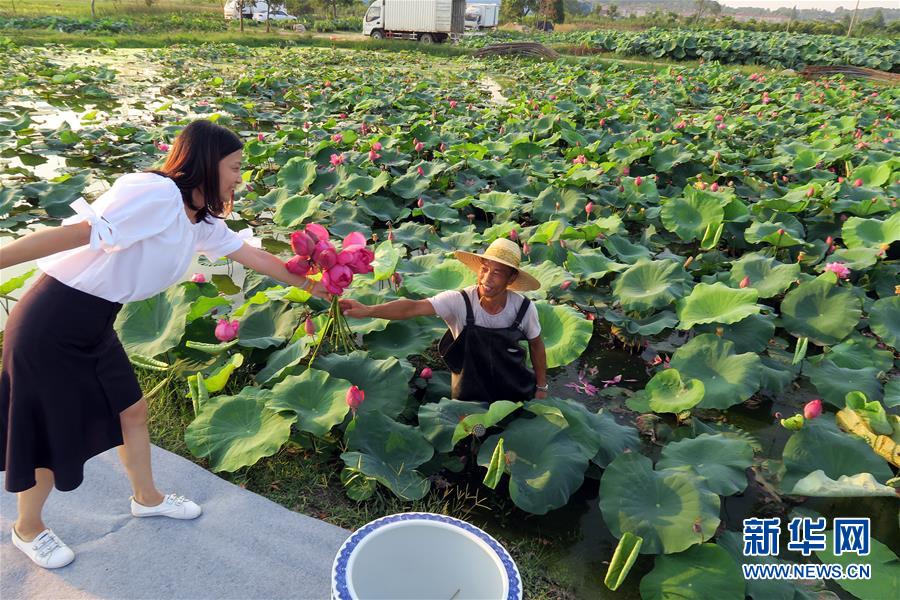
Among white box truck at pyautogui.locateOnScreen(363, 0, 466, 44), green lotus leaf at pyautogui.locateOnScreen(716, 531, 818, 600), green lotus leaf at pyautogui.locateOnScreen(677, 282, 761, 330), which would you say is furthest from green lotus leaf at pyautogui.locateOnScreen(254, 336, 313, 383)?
white box truck at pyautogui.locateOnScreen(363, 0, 466, 44)

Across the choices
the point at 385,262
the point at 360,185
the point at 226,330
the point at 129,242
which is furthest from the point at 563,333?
the point at 360,185

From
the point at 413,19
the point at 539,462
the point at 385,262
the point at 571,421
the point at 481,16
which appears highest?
the point at 481,16

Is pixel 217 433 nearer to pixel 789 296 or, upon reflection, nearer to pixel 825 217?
pixel 789 296

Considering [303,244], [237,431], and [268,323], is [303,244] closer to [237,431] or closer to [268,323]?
[237,431]

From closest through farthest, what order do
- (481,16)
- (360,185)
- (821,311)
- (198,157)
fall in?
(198,157) → (821,311) → (360,185) → (481,16)

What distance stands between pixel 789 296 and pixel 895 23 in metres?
61.6

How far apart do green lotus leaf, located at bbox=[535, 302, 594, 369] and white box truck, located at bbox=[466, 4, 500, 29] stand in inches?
1723

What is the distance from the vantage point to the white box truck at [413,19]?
27.1 metres

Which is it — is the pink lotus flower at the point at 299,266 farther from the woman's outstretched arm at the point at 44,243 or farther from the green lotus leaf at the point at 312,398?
the woman's outstretched arm at the point at 44,243

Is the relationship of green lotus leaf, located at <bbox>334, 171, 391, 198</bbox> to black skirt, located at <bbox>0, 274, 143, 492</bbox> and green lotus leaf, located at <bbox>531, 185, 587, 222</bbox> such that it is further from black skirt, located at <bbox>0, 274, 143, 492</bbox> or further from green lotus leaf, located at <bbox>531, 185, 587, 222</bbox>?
black skirt, located at <bbox>0, 274, 143, 492</bbox>

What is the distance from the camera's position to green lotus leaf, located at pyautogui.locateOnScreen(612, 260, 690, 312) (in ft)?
11.3

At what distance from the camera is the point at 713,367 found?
2990mm

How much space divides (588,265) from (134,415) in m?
2.78

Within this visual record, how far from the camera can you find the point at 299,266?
7.47ft
